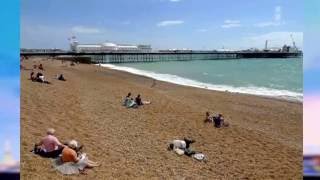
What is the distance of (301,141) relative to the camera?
4621 millimetres

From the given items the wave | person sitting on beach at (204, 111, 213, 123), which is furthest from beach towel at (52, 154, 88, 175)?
person sitting on beach at (204, 111, 213, 123)

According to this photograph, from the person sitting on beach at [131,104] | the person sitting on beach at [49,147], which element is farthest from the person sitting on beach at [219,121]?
the person sitting on beach at [49,147]

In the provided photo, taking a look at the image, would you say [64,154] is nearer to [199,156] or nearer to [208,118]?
[199,156]

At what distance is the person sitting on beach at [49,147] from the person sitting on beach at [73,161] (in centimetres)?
7

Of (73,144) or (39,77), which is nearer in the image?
(73,144)

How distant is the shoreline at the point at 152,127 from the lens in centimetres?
473

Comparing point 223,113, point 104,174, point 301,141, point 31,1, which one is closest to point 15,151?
point 104,174

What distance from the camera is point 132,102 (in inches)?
195

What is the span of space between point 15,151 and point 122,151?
914 mm

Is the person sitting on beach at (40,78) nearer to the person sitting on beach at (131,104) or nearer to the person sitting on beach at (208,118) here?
the person sitting on beach at (131,104)

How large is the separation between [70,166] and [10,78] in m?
0.90

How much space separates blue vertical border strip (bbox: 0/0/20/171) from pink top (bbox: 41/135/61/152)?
0.22 metres

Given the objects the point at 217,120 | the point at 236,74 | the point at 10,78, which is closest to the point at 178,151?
the point at 217,120

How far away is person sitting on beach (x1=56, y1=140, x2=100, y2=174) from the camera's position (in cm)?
474
